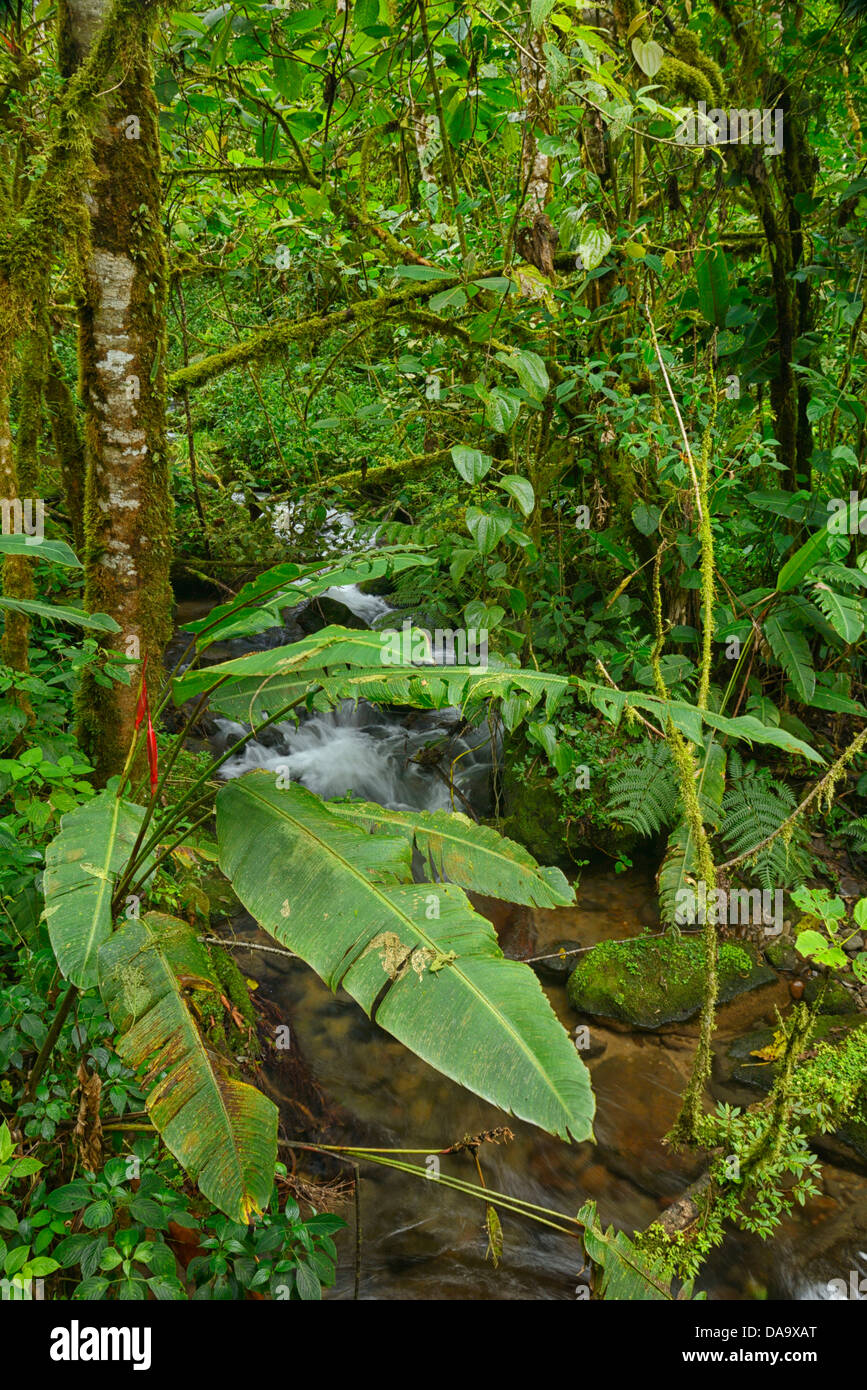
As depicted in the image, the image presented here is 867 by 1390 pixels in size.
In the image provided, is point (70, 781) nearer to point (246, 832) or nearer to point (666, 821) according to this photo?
point (246, 832)

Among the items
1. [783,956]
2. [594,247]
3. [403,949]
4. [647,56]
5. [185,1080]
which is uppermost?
[647,56]

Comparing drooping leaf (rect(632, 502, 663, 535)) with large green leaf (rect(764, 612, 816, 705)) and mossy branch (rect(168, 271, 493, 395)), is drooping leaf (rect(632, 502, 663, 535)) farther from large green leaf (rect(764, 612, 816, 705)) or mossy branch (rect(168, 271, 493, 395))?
mossy branch (rect(168, 271, 493, 395))

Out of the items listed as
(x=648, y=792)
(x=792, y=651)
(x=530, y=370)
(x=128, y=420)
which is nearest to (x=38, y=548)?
(x=128, y=420)

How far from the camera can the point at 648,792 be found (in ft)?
13.9

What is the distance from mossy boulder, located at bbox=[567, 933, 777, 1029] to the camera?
12.5 feet

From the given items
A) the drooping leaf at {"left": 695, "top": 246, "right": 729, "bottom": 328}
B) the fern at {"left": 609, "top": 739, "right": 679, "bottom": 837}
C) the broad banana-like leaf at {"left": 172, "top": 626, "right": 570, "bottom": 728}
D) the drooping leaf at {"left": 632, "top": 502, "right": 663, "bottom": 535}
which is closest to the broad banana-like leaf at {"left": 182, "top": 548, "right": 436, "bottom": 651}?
the broad banana-like leaf at {"left": 172, "top": 626, "right": 570, "bottom": 728}

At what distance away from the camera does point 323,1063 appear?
11.6 ft

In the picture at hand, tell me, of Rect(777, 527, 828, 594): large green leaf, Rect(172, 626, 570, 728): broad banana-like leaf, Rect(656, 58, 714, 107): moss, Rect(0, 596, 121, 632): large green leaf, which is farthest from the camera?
Rect(656, 58, 714, 107): moss

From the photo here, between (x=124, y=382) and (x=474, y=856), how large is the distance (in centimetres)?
217

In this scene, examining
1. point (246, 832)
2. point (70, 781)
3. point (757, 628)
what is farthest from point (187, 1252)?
point (757, 628)

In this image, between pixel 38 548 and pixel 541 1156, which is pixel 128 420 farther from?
pixel 541 1156

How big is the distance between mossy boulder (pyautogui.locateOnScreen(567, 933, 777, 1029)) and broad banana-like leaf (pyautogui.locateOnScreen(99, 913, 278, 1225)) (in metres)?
2.68

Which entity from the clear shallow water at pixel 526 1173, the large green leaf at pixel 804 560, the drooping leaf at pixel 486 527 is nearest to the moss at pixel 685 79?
the large green leaf at pixel 804 560
